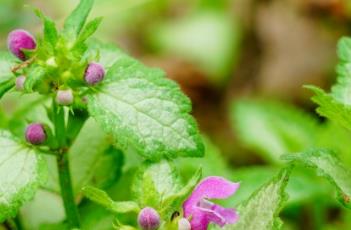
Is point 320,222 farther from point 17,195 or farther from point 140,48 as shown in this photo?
point 140,48

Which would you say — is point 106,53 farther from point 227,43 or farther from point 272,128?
point 227,43

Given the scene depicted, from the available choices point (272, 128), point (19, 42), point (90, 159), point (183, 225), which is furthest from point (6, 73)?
point (272, 128)

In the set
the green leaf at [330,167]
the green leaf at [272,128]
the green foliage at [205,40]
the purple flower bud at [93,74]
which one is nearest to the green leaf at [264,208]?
the green leaf at [330,167]

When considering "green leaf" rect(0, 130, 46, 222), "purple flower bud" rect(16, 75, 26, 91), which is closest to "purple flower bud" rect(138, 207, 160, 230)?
"green leaf" rect(0, 130, 46, 222)

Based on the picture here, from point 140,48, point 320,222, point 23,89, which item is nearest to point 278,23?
point 140,48

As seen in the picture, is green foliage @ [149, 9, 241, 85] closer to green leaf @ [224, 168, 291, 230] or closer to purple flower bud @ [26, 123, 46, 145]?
purple flower bud @ [26, 123, 46, 145]

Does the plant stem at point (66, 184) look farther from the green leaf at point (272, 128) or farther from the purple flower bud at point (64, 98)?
the green leaf at point (272, 128)

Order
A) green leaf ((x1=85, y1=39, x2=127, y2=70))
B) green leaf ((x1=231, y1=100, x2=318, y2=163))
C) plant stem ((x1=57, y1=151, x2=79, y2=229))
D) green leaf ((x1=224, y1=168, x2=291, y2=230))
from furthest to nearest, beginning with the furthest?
green leaf ((x1=231, y1=100, x2=318, y2=163)) → green leaf ((x1=85, y1=39, x2=127, y2=70)) → plant stem ((x1=57, y1=151, x2=79, y2=229)) → green leaf ((x1=224, y1=168, x2=291, y2=230))
